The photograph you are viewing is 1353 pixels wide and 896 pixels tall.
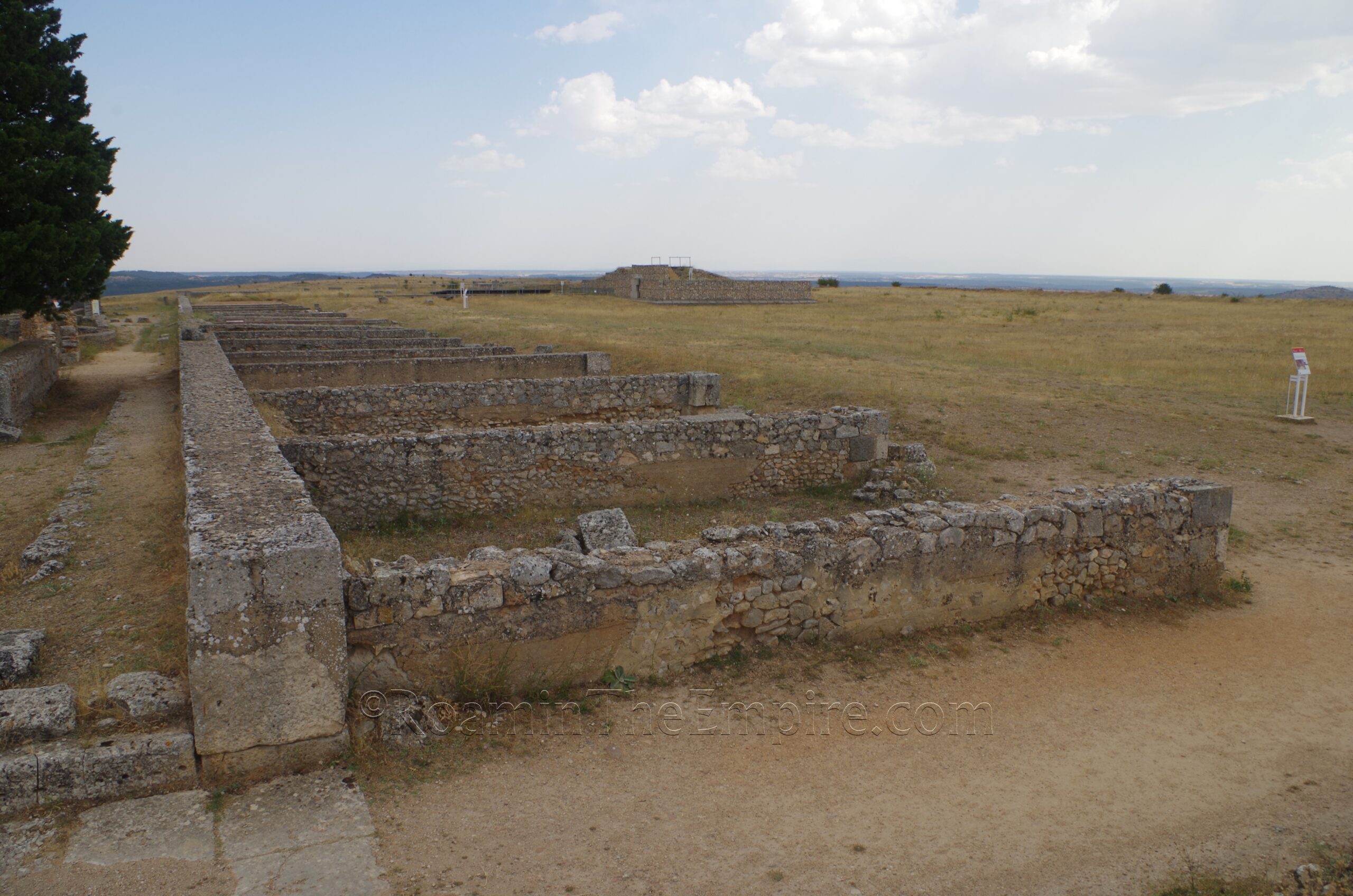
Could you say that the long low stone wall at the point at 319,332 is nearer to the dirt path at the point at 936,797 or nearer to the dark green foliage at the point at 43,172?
the dark green foliage at the point at 43,172

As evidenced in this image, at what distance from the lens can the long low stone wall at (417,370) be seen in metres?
14.6

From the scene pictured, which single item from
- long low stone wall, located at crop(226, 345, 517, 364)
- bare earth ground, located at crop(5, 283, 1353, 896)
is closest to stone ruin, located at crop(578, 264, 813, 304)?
long low stone wall, located at crop(226, 345, 517, 364)

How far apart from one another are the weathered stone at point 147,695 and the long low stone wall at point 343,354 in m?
12.1

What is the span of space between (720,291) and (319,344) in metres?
29.8

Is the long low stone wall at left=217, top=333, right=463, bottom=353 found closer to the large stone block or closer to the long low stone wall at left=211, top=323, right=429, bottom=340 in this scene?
the long low stone wall at left=211, top=323, right=429, bottom=340

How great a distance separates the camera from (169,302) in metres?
50.7

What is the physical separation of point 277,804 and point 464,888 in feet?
3.73

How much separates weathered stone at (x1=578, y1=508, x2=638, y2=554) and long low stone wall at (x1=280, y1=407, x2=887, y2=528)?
6.11ft

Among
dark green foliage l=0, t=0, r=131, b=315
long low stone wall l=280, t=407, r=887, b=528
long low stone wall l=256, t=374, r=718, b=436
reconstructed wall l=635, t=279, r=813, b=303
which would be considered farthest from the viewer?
reconstructed wall l=635, t=279, r=813, b=303

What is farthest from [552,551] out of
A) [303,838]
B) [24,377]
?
[24,377]

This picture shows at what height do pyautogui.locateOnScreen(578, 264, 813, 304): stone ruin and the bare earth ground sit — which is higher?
pyautogui.locateOnScreen(578, 264, 813, 304): stone ruin

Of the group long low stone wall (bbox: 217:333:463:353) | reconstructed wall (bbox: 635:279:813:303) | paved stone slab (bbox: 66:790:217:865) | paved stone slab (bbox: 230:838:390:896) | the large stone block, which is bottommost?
paved stone slab (bbox: 230:838:390:896)

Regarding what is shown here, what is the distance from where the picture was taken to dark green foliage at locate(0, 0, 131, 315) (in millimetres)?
13273

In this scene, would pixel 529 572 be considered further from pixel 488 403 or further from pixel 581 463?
pixel 488 403
